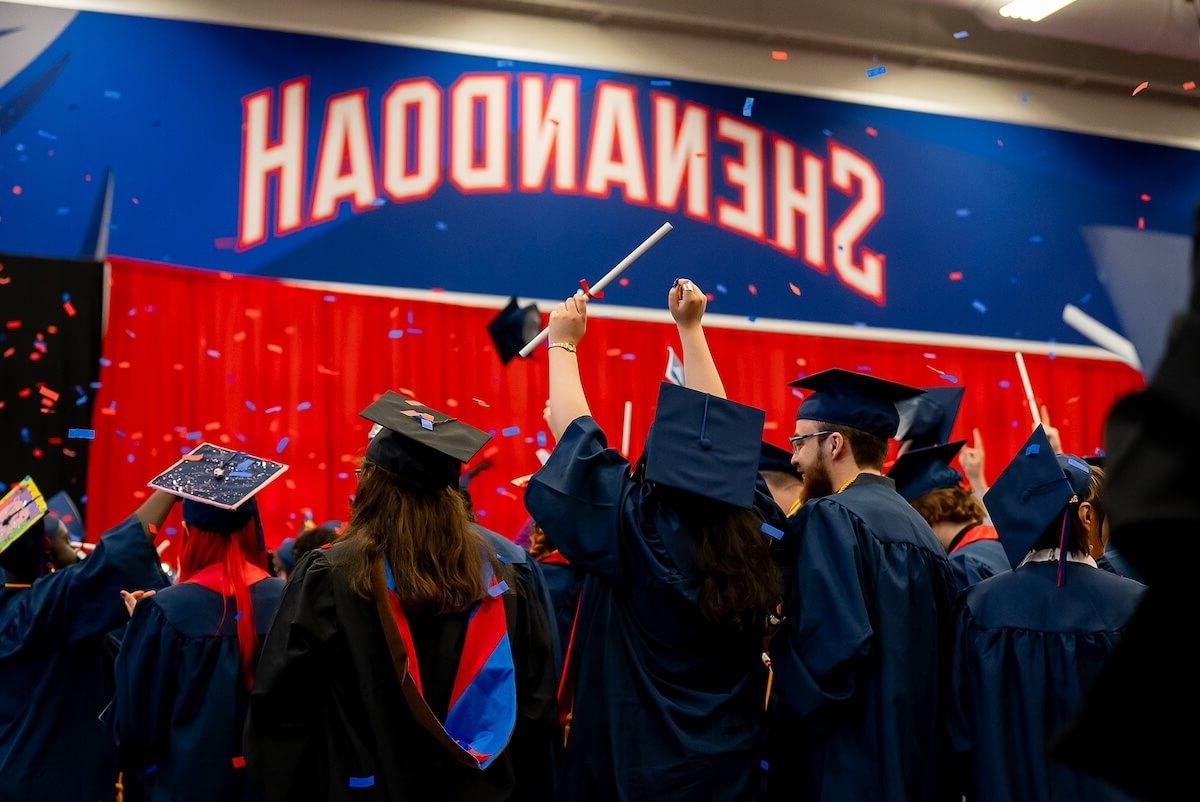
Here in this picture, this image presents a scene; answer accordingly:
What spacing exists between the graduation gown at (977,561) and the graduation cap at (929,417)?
465mm

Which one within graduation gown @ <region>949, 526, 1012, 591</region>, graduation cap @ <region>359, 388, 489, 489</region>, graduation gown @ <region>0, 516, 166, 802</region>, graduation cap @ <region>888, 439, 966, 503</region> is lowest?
graduation gown @ <region>0, 516, 166, 802</region>

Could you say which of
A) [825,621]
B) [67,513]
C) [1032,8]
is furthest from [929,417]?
[1032,8]

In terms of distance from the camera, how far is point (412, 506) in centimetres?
277

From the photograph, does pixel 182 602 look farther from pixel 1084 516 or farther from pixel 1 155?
pixel 1 155

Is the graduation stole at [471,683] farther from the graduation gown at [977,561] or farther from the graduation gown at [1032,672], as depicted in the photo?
the graduation gown at [977,561]

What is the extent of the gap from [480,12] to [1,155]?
387cm

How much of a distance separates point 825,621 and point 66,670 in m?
2.74

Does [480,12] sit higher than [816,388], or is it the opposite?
[480,12]

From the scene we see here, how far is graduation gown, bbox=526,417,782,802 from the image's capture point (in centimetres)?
271

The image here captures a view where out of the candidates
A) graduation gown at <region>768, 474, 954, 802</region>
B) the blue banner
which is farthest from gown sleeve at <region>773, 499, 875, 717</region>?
the blue banner

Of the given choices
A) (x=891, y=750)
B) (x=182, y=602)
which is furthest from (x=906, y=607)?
(x=182, y=602)

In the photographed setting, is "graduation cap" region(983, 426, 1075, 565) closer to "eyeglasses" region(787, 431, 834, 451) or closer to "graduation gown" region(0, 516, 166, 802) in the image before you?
"eyeglasses" region(787, 431, 834, 451)

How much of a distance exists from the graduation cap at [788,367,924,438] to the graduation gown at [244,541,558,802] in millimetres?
1239

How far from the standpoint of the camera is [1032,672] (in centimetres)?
286
